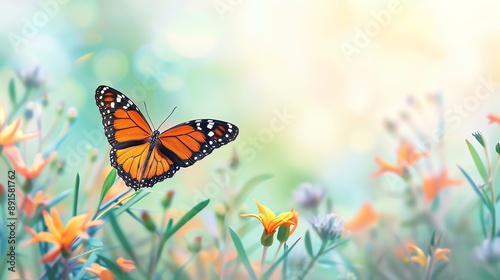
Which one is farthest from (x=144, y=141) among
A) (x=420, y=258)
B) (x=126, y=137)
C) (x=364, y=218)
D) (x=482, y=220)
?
(x=482, y=220)

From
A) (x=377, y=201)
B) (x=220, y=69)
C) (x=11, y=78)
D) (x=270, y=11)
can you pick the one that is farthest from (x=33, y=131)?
(x=377, y=201)

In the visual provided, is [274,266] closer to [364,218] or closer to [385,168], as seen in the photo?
[364,218]

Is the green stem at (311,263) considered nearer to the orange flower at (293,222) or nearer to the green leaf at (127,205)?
the orange flower at (293,222)

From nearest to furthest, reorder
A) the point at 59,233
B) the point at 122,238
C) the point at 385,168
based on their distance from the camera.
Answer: the point at 59,233 → the point at 122,238 → the point at 385,168

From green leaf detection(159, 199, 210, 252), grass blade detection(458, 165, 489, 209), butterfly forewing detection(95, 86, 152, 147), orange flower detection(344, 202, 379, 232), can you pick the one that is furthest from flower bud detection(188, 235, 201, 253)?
grass blade detection(458, 165, 489, 209)

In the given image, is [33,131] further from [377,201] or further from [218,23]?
[377,201]

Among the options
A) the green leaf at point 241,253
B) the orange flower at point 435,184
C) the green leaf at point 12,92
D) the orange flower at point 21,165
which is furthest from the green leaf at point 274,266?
the green leaf at point 12,92
